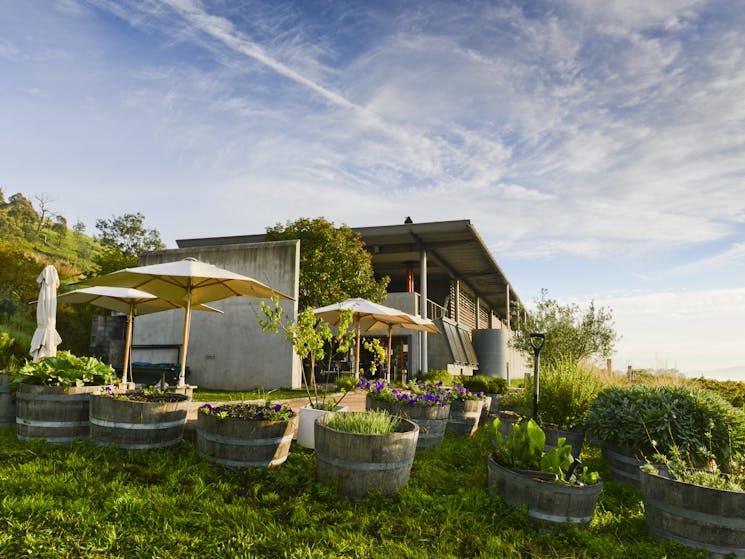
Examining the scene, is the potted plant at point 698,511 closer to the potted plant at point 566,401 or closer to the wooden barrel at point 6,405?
the potted plant at point 566,401

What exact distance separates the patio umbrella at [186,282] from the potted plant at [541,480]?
3876mm

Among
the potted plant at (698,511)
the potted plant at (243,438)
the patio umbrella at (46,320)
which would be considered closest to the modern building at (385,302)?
the potted plant at (243,438)

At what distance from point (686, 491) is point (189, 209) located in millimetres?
12872

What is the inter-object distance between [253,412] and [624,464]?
4389mm

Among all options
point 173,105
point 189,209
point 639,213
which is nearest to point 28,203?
point 189,209

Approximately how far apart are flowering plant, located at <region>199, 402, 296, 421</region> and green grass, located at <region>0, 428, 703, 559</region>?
0.49 metres

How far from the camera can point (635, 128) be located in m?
8.77

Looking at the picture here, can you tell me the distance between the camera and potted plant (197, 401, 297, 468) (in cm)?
440

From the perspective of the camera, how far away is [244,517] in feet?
11.4

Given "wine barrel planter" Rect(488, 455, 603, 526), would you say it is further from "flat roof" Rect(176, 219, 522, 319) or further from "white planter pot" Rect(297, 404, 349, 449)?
"flat roof" Rect(176, 219, 522, 319)

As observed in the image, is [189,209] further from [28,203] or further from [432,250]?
[28,203]

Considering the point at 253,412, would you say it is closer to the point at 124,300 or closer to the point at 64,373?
the point at 64,373

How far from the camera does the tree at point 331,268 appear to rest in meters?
14.9

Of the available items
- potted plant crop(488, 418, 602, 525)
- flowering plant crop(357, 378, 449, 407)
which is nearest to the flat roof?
flowering plant crop(357, 378, 449, 407)
